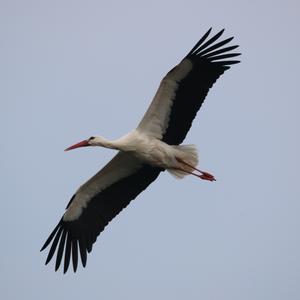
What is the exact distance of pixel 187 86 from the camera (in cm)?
1202

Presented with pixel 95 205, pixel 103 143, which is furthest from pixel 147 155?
pixel 95 205

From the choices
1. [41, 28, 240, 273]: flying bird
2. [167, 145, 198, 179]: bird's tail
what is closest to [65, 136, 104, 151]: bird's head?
[41, 28, 240, 273]: flying bird

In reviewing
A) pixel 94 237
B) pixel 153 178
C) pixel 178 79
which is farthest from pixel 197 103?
pixel 94 237

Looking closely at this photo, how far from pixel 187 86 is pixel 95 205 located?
7.24ft

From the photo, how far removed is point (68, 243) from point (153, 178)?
1.47 meters

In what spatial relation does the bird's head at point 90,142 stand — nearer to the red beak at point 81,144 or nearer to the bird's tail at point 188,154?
the red beak at point 81,144

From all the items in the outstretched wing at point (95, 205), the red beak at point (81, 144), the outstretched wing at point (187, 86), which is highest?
the outstretched wing at point (187, 86)

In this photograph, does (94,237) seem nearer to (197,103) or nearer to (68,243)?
(68,243)

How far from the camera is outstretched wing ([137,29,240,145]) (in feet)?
39.2

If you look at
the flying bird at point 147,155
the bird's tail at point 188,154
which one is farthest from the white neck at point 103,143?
the bird's tail at point 188,154

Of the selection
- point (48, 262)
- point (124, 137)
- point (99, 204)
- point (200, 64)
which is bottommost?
point (48, 262)

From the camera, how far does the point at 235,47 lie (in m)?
12.0

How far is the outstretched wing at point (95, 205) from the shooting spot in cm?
1277

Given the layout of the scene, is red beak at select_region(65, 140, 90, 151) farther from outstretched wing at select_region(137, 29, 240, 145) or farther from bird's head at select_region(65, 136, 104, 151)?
outstretched wing at select_region(137, 29, 240, 145)
